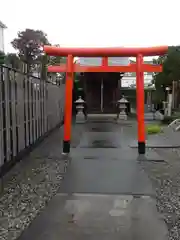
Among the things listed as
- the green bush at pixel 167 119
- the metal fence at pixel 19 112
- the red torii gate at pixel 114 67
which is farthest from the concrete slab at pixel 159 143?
the green bush at pixel 167 119

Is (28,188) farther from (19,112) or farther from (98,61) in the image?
(98,61)

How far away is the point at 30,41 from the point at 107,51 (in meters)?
30.2

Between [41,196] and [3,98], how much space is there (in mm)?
2364

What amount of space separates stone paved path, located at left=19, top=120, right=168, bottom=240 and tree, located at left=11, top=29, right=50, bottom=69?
3042 cm

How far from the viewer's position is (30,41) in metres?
38.2

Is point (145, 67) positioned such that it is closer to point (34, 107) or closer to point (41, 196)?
point (34, 107)

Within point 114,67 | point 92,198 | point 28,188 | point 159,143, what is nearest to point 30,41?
point 159,143

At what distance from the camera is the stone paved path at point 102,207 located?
13.5 feet

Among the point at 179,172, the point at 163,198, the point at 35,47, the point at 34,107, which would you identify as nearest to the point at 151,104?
the point at 35,47

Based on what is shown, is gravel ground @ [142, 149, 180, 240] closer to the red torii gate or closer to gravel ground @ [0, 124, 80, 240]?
the red torii gate

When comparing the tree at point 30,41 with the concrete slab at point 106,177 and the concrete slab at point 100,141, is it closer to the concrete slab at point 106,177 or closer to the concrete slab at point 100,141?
the concrete slab at point 100,141

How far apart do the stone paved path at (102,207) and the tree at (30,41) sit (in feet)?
99.8

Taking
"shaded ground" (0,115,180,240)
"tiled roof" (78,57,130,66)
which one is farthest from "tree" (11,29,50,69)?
"shaded ground" (0,115,180,240)

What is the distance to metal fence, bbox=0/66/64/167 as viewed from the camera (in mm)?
7094
